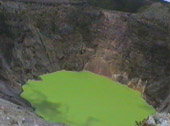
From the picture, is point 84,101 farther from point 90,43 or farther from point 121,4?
point 121,4

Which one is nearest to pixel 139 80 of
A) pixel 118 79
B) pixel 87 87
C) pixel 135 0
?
pixel 118 79

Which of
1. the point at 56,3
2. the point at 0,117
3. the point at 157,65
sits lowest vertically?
the point at 157,65

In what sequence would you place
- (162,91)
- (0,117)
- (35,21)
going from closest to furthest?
(0,117), (162,91), (35,21)

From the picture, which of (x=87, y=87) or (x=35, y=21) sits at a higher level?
(x=35, y=21)

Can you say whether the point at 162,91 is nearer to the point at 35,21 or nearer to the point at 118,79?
the point at 118,79

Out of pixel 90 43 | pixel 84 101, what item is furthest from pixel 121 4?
pixel 84 101

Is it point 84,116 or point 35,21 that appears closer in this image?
point 84,116

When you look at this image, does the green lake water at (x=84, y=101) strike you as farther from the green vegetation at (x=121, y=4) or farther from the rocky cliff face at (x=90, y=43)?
the green vegetation at (x=121, y=4)

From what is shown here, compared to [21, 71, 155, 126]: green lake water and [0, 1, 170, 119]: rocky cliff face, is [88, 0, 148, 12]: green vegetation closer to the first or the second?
[0, 1, 170, 119]: rocky cliff face
